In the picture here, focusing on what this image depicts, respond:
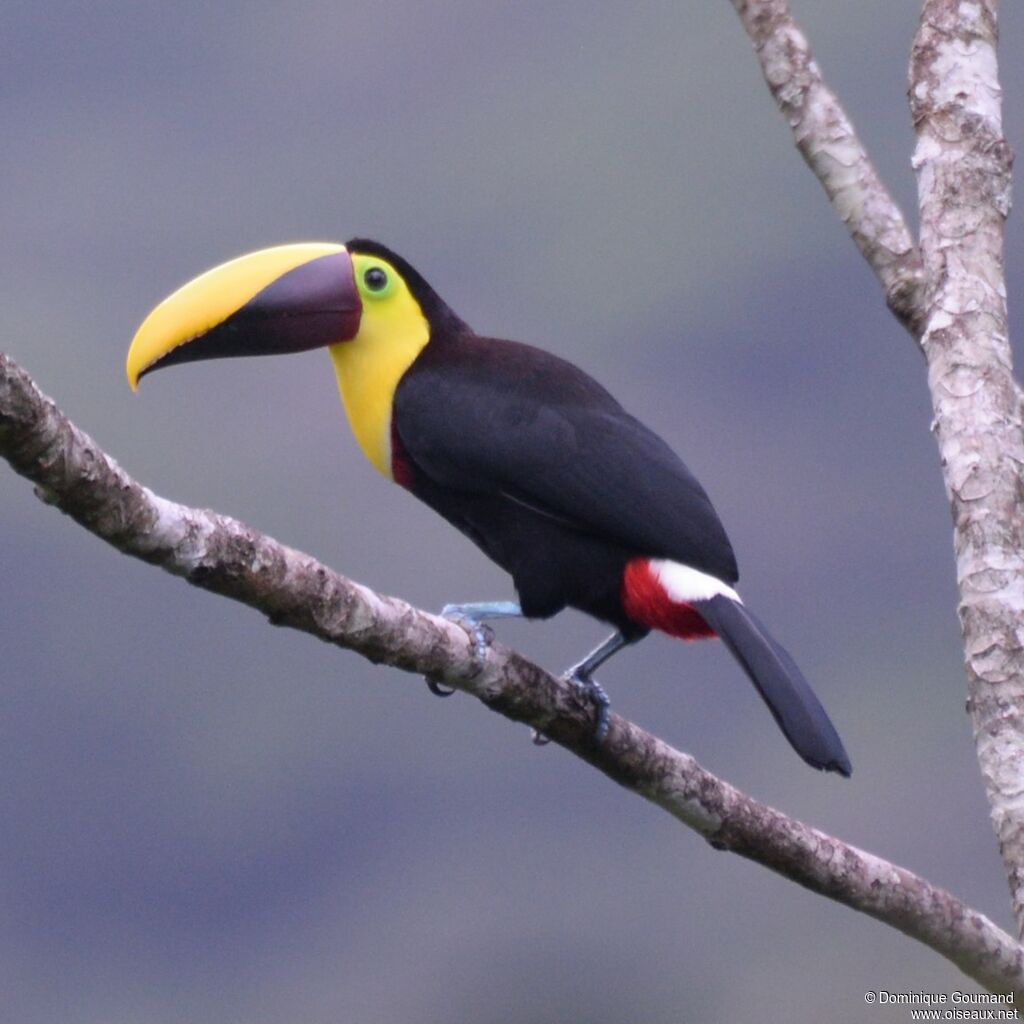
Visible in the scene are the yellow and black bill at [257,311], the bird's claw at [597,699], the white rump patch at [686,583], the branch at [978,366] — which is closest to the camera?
the branch at [978,366]

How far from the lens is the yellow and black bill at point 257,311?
2.70 m

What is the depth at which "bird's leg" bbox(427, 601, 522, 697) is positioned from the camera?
7.02 ft

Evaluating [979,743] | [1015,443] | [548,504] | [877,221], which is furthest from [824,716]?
[877,221]

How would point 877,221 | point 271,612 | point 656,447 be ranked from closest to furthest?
point 271,612 → point 877,221 → point 656,447

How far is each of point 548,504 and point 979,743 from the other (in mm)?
771

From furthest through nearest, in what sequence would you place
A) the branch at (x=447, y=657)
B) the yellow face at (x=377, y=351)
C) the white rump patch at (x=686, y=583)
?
the yellow face at (x=377, y=351) → the white rump patch at (x=686, y=583) → the branch at (x=447, y=657)

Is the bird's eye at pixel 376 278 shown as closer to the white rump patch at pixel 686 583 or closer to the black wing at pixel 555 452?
the black wing at pixel 555 452

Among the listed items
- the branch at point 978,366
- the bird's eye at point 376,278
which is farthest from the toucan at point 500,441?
the branch at point 978,366

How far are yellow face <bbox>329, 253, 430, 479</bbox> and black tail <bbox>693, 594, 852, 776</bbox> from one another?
2.29ft

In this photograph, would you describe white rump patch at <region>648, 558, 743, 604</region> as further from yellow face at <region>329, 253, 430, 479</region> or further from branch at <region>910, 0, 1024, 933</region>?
yellow face at <region>329, 253, 430, 479</region>

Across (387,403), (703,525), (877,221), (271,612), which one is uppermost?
(877,221)

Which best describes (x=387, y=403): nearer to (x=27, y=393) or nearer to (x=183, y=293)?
(x=183, y=293)

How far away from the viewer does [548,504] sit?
101 inches

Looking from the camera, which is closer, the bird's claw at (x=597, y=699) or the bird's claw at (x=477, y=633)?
the bird's claw at (x=477, y=633)
